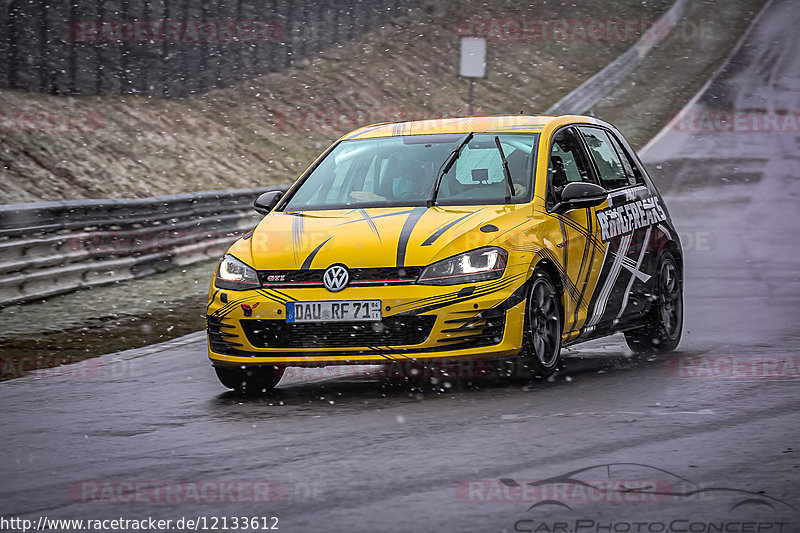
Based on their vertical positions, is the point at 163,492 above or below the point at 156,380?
above

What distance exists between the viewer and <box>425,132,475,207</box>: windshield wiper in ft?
29.3

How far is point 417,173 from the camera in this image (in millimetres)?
9234

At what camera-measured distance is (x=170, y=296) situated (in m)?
15.0

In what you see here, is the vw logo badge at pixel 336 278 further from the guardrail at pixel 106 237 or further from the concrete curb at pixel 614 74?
the concrete curb at pixel 614 74

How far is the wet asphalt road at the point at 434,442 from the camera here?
5.37 metres

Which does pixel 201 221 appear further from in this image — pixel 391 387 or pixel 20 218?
pixel 391 387

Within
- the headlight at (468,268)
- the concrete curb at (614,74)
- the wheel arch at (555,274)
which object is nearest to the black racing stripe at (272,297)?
the headlight at (468,268)

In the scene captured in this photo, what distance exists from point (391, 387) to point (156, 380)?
171 centimetres

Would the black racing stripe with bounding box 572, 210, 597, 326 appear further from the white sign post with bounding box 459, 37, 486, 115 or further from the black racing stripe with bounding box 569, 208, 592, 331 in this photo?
the white sign post with bounding box 459, 37, 486, 115

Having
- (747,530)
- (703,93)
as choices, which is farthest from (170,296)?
(703,93)

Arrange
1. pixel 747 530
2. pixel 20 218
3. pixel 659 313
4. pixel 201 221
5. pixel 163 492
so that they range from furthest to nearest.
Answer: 1. pixel 201 221
2. pixel 20 218
3. pixel 659 313
4. pixel 163 492
5. pixel 747 530

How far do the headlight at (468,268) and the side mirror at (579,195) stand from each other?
855mm

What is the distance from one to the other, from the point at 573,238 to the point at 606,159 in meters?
1.37

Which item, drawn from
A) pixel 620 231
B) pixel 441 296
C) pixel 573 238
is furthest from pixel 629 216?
pixel 441 296
